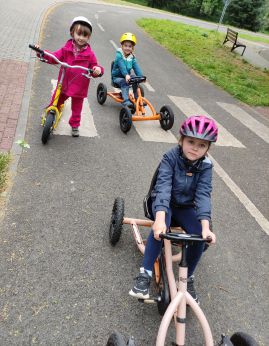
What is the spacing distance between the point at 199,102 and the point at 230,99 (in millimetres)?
1564

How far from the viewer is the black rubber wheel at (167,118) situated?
281 inches

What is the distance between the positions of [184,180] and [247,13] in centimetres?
4705

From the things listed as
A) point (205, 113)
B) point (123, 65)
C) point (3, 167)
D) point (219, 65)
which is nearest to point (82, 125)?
point (123, 65)

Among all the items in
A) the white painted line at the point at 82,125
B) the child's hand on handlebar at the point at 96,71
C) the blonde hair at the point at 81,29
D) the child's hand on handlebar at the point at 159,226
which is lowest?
the white painted line at the point at 82,125

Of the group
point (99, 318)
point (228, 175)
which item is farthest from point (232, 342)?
point (228, 175)

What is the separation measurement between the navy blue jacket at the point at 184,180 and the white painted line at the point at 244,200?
6.97 feet

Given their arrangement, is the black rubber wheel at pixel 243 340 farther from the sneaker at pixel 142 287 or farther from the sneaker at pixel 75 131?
the sneaker at pixel 75 131

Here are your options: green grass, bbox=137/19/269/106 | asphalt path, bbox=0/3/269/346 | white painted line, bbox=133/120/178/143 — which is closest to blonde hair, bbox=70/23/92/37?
asphalt path, bbox=0/3/269/346

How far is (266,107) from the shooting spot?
437 inches

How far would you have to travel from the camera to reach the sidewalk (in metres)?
5.91

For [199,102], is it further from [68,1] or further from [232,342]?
[68,1]

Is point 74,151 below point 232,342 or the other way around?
below

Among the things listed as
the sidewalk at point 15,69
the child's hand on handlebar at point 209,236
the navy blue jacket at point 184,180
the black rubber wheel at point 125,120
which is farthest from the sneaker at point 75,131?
the child's hand on handlebar at point 209,236

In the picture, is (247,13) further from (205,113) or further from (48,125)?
(48,125)
